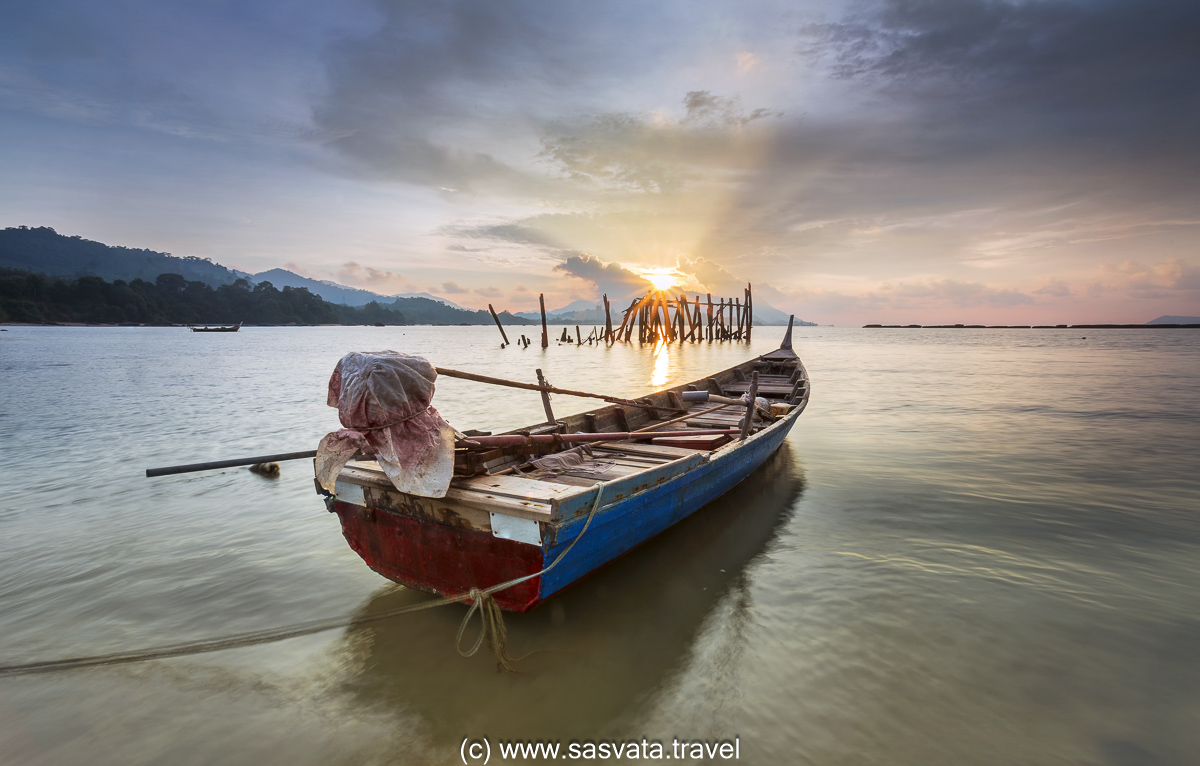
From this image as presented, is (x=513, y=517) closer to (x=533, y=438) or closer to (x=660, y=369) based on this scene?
(x=533, y=438)

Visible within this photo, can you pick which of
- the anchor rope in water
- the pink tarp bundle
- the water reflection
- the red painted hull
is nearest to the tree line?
the water reflection

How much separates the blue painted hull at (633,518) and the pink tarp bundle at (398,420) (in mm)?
989

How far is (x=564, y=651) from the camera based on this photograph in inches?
157

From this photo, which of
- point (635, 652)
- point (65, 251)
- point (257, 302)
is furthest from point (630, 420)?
point (65, 251)

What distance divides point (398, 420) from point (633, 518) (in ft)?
6.84

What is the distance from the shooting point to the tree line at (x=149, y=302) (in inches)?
3236

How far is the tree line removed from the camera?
82188 millimetres

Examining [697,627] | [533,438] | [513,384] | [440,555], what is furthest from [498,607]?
[513,384]

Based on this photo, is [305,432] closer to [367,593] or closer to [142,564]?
[142,564]

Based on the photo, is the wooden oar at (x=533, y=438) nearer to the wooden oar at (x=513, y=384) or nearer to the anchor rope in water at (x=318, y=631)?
the wooden oar at (x=513, y=384)

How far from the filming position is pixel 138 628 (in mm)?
4395

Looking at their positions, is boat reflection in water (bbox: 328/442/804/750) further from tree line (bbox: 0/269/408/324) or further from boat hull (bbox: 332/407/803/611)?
tree line (bbox: 0/269/408/324)

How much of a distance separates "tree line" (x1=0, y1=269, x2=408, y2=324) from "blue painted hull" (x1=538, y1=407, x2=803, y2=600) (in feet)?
384

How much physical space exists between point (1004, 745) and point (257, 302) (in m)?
148
